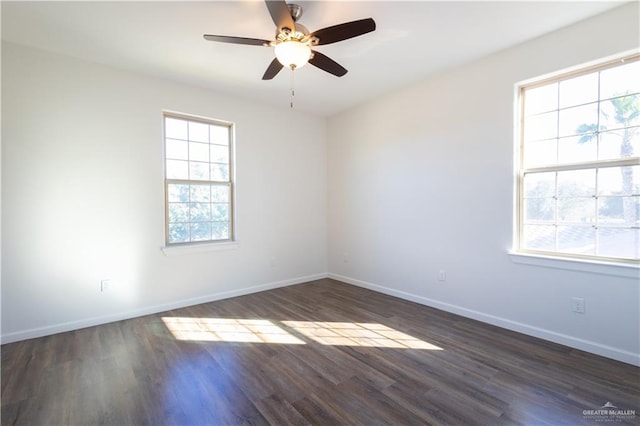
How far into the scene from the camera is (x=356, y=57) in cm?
298

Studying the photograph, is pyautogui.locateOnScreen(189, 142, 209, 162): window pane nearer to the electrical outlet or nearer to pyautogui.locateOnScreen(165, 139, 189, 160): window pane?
pyautogui.locateOnScreen(165, 139, 189, 160): window pane

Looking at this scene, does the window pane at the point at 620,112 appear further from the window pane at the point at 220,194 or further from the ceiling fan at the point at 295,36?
the window pane at the point at 220,194

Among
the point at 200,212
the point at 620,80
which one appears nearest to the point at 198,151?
the point at 200,212

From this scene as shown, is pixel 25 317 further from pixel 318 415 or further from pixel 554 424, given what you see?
pixel 554 424

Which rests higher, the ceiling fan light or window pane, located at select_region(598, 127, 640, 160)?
the ceiling fan light

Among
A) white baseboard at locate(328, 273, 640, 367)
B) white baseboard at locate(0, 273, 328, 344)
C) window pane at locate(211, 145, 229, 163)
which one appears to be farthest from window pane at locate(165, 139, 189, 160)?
white baseboard at locate(328, 273, 640, 367)

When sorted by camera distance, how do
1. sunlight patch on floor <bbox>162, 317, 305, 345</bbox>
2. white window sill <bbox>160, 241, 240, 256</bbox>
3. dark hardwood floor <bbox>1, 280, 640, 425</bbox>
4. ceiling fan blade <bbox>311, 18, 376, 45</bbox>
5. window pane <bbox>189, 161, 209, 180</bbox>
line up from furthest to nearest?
window pane <bbox>189, 161, 209, 180</bbox>
white window sill <bbox>160, 241, 240, 256</bbox>
sunlight patch on floor <bbox>162, 317, 305, 345</bbox>
ceiling fan blade <bbox>311, 18, 376, 45</bbox>
dark hardwood floor <bbox>1, 280, 640, 425</bbox>

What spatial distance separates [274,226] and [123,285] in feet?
6.70

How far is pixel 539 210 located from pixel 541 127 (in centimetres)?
80

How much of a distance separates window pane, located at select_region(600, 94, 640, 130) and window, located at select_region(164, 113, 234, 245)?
403 cm

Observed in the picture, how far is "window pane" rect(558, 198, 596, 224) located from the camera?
8.13ft

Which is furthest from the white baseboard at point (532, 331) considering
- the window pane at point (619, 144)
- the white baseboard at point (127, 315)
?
the white baseboard at point (127, 315)

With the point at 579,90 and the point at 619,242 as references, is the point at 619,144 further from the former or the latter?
the point at 619,242

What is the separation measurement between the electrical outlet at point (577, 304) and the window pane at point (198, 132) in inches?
172
